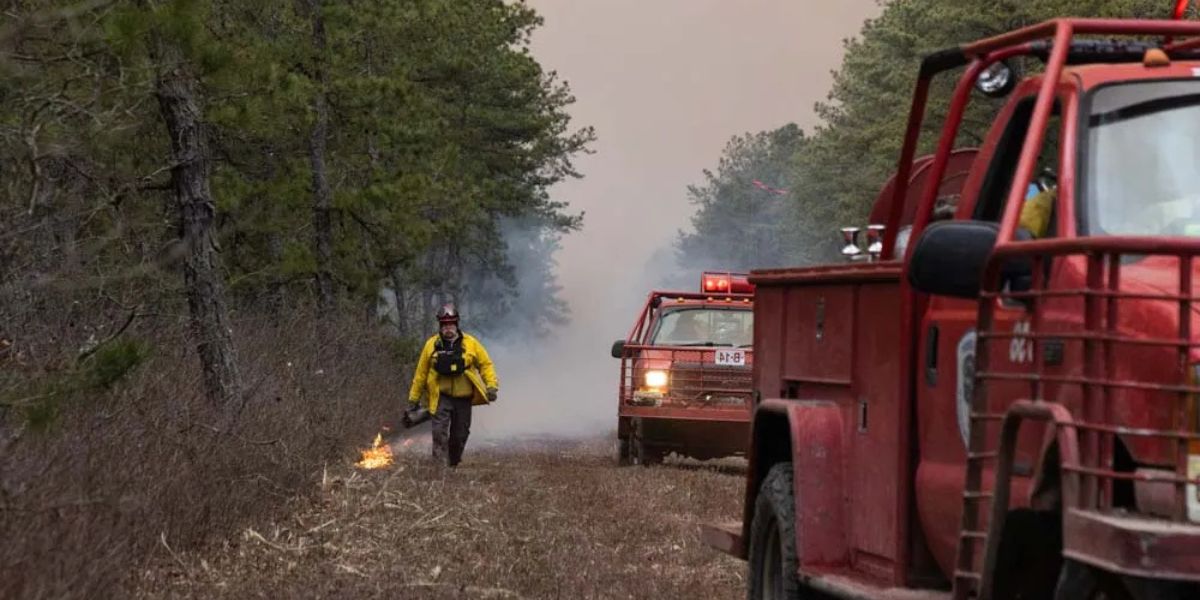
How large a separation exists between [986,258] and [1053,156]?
50.3 inches

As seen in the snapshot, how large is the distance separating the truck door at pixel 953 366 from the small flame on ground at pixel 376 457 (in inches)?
479

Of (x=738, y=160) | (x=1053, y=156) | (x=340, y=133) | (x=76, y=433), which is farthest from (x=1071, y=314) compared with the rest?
(x=738, y=160)

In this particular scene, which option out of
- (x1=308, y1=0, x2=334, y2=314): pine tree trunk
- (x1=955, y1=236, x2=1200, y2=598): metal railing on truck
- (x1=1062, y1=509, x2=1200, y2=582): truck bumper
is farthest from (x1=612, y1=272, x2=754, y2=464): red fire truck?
(x1=1062, y1=509, x2=1200, y2=582): truck bumper

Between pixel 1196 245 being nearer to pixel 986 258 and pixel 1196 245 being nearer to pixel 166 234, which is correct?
pixel 986 258

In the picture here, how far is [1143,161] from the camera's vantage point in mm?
5723

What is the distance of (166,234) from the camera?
20.7m

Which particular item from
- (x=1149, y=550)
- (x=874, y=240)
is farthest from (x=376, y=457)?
(x=1149, y=550)

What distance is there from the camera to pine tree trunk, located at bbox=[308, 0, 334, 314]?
27031 millimetres

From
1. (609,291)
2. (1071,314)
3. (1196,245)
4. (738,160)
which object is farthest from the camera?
(738,160)

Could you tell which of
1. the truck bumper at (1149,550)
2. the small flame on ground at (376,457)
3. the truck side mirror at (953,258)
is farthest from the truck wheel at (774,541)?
the small flame on ground at (376,457)

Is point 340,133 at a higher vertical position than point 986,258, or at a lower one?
higher

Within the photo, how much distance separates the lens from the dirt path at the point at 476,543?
419 inches

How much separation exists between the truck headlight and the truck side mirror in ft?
52.7

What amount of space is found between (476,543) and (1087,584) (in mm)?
8468
